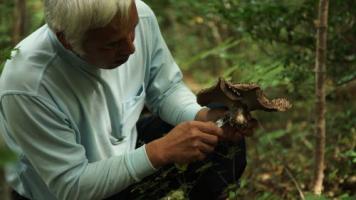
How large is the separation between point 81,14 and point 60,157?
643 mm

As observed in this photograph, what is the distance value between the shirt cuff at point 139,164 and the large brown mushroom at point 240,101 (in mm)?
392

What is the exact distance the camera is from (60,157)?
2.44 m

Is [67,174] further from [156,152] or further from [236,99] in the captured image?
[236,99]

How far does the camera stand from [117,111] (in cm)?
285

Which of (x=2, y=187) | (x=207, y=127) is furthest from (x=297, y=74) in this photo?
(x=2, y=187)

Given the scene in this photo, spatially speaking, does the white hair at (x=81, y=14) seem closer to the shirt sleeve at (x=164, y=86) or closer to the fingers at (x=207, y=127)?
the fingers at (x=207, y=127)

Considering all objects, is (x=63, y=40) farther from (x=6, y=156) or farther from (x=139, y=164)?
(x=6, y=156)

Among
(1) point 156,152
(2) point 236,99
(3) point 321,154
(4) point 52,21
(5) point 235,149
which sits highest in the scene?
(4) point 52,21

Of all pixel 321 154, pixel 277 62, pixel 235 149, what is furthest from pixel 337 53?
pixel 235 149

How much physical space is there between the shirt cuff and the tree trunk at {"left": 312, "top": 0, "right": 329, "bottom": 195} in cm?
109

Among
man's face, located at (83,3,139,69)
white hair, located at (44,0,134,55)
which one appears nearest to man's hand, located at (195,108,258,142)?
man's face, located at (83,3,139,69)

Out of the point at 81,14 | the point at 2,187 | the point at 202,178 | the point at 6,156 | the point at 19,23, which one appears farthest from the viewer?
the point at 19,23

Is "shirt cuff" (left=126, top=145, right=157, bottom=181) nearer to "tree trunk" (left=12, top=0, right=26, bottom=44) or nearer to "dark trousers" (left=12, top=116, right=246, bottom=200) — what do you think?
"dark trousers" (left=12, top=116, right=246, bottom=200)

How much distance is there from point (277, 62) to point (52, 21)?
173cm
